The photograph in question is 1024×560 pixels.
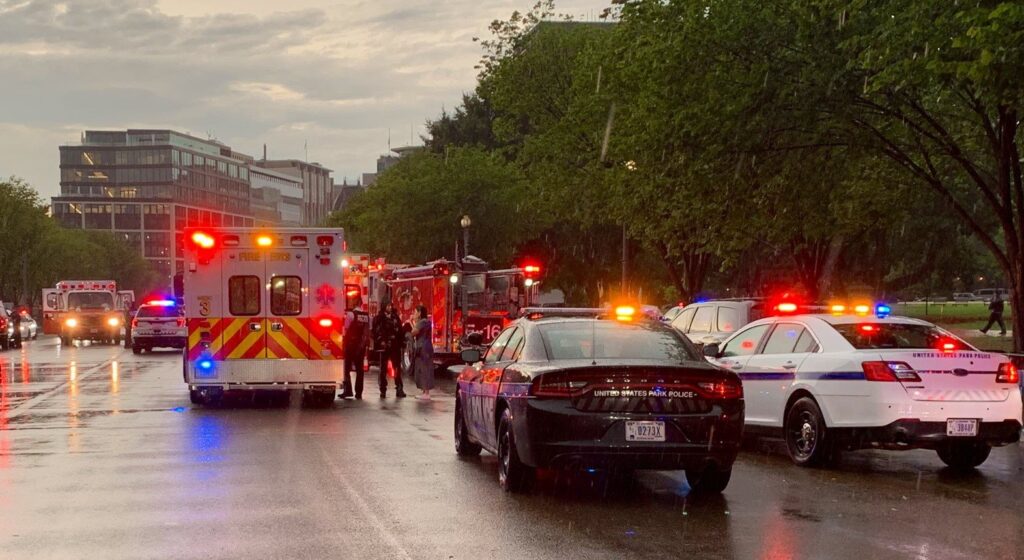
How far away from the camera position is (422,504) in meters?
10.6

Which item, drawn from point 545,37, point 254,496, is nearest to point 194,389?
point 254,496

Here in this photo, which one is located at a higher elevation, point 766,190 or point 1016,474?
point 766,190

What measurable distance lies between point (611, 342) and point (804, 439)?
2940 mm

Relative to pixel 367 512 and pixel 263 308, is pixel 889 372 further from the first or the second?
pixel 263 308

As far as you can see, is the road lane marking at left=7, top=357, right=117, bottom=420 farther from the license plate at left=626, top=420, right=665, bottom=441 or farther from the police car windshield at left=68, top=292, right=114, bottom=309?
the police car windshield at left=68, top=292, right=114, bottom=309

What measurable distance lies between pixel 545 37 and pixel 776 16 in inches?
1065

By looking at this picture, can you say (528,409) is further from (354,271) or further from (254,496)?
(354,271)

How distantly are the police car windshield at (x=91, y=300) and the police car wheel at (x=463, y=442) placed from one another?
43.8 meters

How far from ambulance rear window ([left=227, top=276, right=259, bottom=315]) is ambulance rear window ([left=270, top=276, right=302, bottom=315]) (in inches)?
9.8

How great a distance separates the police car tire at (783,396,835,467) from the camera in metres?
13.0

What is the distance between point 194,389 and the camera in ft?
71.3

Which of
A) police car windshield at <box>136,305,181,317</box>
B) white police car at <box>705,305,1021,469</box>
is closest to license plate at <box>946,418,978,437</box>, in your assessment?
white police car at <box>705,305,1021,469</box>

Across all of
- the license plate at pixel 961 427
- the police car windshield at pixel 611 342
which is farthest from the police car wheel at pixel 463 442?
the license plate at pixel 961 427

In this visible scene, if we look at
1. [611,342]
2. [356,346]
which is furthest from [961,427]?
[356,346]
